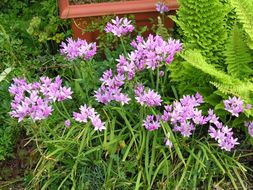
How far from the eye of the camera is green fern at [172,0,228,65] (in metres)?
3.31

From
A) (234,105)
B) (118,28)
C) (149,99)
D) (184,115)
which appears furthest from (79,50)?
(234,105)

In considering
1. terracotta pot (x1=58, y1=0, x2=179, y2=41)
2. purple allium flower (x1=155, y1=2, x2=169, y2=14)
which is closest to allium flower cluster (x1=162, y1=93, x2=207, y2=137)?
purple allium flower (x1=155, y1=2, x2=169, y2=14)

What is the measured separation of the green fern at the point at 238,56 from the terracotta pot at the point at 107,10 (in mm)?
616

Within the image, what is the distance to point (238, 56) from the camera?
3250mm

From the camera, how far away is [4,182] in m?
3.38

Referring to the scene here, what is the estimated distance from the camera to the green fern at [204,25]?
3314mm

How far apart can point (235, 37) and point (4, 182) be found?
1.53 m

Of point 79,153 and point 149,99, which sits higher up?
point 149,99

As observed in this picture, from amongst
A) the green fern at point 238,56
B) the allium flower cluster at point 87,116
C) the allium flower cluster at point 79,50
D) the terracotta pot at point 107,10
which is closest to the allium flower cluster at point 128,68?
the allium flower cluster at point 79,50

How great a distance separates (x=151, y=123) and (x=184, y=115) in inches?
8.0

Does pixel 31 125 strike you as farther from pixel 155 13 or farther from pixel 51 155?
pixel 155 13

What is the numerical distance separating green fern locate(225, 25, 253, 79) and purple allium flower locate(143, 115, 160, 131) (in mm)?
556

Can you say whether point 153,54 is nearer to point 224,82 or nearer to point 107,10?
point 224,82

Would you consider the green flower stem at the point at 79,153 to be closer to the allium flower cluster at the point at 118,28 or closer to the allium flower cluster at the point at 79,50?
the allium flower cluster at the point at 79,50
